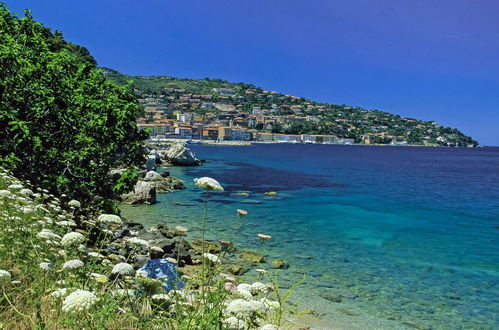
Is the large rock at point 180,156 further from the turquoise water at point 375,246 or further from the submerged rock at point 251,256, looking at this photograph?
the submerged rock at point 251,256

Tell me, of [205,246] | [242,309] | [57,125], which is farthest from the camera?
[205,246]

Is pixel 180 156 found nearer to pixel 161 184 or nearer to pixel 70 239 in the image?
pixel 161 184

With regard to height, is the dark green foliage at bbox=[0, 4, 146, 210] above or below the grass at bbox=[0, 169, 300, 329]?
above

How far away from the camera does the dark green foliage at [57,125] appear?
9.90 metres

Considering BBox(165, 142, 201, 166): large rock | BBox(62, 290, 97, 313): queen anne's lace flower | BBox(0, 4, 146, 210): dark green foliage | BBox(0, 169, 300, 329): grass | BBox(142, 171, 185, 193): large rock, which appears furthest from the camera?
BBox(165, 142, 201, 166): large rock

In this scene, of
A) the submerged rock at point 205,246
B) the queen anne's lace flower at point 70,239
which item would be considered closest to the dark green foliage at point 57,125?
the submerged rock at point 205,246

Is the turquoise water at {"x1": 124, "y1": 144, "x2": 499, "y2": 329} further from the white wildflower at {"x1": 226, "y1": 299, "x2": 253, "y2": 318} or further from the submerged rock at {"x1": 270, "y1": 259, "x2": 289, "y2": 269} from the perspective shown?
the white wildflower at {"x1": 226, "y1": 299, "x2": 253, "y2": 318}

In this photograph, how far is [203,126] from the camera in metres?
195

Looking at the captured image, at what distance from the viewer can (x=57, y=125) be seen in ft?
35.3

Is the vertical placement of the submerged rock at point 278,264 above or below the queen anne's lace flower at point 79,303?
below

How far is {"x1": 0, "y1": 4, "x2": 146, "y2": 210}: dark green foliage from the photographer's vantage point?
32.5ft

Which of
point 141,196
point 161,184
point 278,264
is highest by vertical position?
point 141,196

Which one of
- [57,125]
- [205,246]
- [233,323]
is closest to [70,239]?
[233,323]

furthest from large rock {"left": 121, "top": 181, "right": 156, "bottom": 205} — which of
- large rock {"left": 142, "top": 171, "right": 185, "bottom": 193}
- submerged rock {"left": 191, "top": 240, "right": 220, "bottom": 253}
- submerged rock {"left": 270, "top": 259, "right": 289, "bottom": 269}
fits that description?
submerged rock {"left": 270, "top": 259, "right": 289, "bottom": 269}
